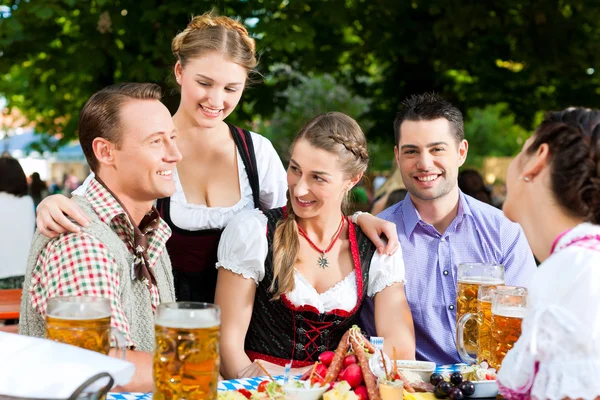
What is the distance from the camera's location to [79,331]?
1523 millimetres

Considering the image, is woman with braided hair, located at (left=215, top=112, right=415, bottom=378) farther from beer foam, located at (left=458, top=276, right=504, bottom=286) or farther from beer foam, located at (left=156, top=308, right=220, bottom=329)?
beer foam, located at (left=156, top=308, right=220, bottom=329)

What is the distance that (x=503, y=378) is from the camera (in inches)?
56.8

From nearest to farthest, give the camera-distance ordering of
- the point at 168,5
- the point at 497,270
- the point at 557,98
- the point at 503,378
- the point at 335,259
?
the point at 503,378 → the point at 497,270 → the point at 335,259 → the point at 168,5 → the point at 557,98

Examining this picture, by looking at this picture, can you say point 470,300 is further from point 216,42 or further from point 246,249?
point 216,42

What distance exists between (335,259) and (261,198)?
1.90ft

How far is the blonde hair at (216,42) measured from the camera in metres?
2.71

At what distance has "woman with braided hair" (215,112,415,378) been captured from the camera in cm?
237

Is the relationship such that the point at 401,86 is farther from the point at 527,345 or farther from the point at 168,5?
the point at 527,345

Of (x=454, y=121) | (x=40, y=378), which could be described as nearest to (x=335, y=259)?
(x=454, y=121)

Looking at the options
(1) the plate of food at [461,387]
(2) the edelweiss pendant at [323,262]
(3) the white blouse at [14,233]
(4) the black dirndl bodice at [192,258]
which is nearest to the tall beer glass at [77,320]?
(1) the plate of food at [461,387]

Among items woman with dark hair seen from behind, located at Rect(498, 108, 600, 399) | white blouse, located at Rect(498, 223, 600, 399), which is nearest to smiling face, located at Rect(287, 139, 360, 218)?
woman with dark hair seen from behind, located at Rect(498, 108, 600, 399)

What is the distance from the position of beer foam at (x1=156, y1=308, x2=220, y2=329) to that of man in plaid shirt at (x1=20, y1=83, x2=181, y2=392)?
1.22ft

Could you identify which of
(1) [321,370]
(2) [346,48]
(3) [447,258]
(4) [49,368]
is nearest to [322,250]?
(3) [447,258]

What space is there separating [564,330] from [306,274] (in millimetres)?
1156
